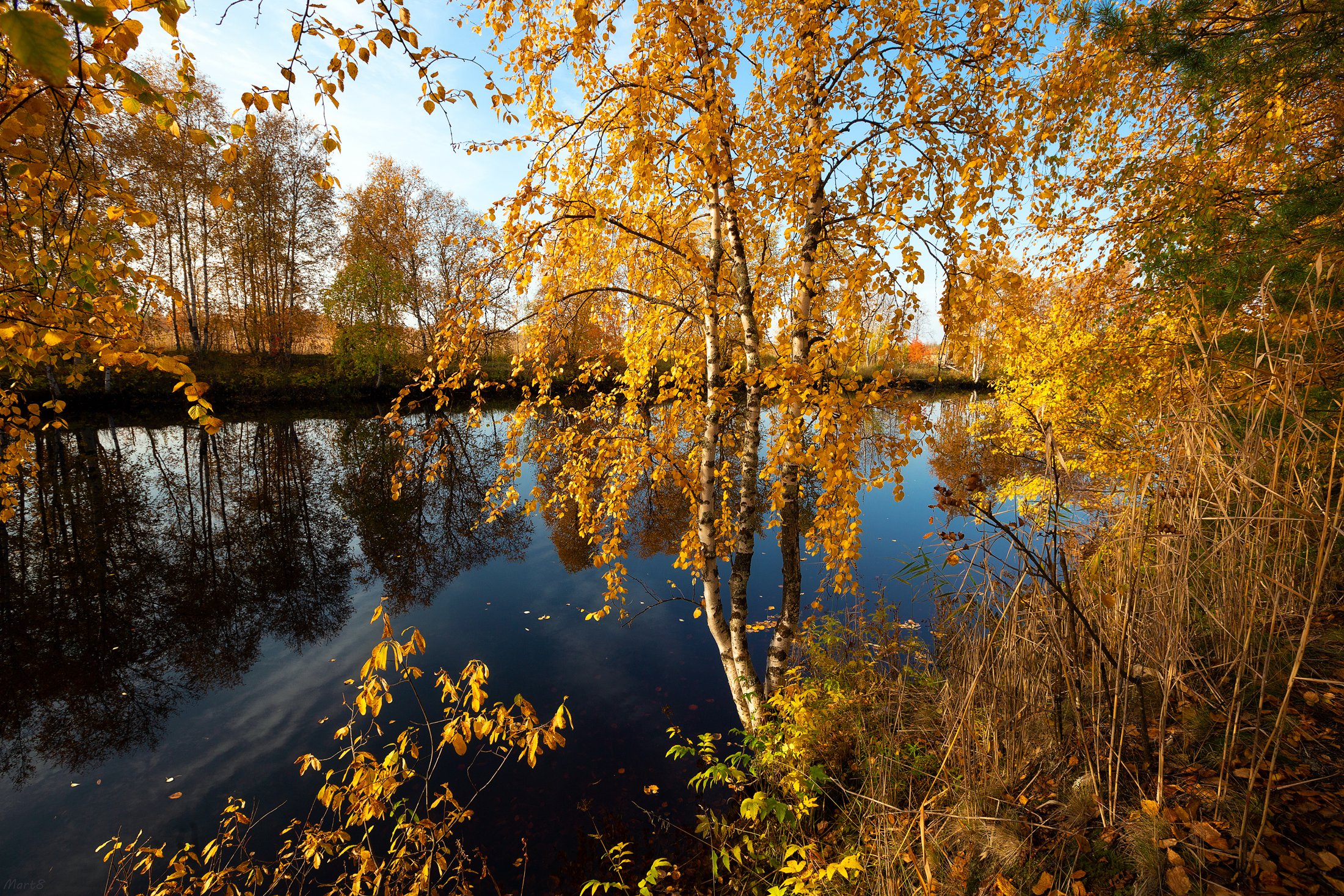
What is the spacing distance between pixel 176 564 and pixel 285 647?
4.01m

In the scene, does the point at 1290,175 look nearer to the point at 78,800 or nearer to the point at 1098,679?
the point at 1098,679

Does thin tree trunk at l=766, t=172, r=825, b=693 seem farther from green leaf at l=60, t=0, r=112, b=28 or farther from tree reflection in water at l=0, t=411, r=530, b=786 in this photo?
tree reflection in water at l=0, t=411, r=530, b=786

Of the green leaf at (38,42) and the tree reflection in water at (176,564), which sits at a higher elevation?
the green leaf at (38,42)

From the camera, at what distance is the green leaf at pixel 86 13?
→ 100 cm

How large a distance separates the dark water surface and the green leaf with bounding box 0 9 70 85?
5196 mm

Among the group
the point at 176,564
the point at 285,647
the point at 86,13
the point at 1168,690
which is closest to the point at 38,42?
the point at 86,13

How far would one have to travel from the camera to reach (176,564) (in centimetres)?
922

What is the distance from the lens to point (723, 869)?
3.99 metres

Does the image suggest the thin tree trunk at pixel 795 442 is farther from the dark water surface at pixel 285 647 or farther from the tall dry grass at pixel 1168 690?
the dark water surface at pixel 285 647

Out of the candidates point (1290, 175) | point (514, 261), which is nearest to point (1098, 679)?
point (514, 261)

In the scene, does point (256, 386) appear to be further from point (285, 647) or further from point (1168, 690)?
point (1168, 690)

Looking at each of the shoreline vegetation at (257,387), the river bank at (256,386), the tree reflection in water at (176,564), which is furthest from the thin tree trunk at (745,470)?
the river bank at (256,386)

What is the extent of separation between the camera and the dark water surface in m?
4.69

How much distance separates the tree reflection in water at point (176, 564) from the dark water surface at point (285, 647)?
41mm
